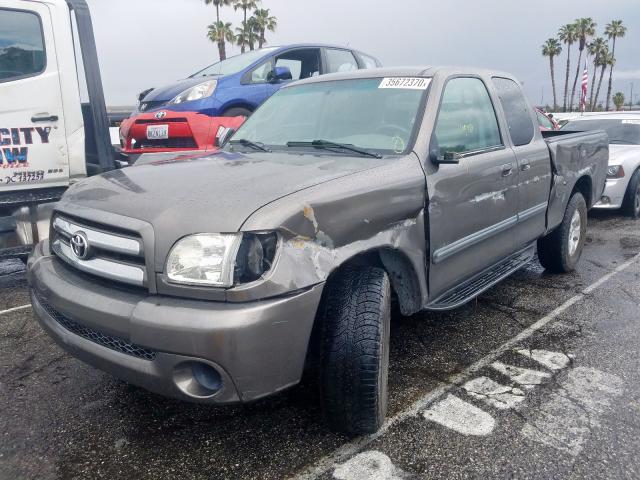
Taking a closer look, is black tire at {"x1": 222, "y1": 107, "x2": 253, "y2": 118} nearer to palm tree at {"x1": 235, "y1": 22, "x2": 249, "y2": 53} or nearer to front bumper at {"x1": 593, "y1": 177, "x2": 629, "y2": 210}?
front bumper at {"x1": 593, "y1": 177, "x2": 629, "y2": 210}

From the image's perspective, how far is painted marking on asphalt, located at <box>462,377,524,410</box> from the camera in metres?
2.74

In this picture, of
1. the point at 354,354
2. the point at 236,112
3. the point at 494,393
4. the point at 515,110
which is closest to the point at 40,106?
the point at 236,112

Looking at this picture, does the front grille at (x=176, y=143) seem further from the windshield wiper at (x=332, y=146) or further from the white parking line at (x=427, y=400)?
the white parking line at (x=427, y=400)

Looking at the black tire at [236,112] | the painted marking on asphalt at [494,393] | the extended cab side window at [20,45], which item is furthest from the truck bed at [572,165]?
the extended cab side window at [20,45]

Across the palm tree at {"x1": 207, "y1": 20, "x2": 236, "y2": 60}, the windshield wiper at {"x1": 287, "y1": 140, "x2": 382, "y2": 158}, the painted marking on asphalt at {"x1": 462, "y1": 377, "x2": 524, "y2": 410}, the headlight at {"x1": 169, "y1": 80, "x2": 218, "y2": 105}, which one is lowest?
the painted marking on asphalt at {"x1": 462, "y1": 377, "x2": 524, "y2": 410}

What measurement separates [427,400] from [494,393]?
36 centimetres

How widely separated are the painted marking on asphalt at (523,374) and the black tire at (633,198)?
5511mm

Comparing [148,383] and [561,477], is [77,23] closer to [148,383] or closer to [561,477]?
[148,383]

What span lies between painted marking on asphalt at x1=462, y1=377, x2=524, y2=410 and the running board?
0.42 meters

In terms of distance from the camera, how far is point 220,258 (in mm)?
2012

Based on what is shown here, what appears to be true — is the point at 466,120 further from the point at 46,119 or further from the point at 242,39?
the point at 242,39

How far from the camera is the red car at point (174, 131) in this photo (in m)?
5.82

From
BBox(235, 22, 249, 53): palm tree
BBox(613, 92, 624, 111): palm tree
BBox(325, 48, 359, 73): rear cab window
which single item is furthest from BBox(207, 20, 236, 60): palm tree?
BBox(613, 92, 624, 111): palm tree

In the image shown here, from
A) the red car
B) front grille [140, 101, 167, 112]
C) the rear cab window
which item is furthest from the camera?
the rear cab window
